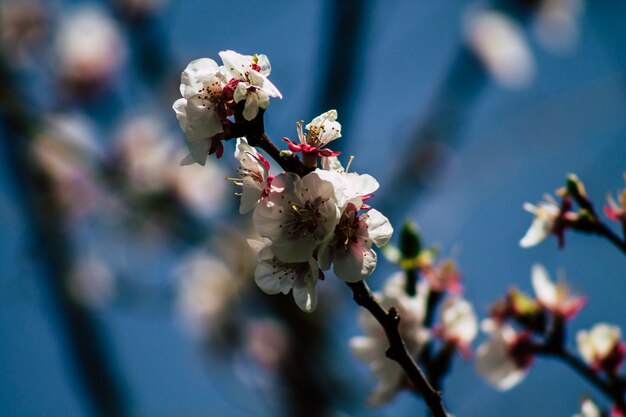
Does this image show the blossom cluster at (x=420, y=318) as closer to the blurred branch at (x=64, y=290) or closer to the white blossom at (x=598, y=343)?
the white blossom at (x=598, y=343)

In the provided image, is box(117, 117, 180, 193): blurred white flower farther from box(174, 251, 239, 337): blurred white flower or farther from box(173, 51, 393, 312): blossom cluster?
box(173, 51, 393, 312): blossom cluster

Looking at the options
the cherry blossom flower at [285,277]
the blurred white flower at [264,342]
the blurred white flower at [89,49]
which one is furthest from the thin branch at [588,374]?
the blurred white flower at [89,49]

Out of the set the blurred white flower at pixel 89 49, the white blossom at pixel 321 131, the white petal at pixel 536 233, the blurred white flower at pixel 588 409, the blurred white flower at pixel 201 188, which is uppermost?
the blurred white flower at pixel 89 49

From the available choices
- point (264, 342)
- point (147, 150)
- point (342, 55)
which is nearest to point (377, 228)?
point (342, 55)

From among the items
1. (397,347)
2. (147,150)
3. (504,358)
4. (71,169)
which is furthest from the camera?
(71,169)

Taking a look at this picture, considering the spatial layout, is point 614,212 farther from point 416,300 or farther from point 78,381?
point 78,381

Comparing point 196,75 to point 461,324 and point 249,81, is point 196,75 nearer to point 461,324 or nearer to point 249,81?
point 249,81

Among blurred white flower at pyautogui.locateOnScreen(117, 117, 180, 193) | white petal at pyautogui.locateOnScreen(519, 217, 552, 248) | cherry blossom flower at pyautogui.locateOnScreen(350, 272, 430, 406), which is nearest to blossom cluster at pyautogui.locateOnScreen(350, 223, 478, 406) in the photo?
cherry blossom flower at pyautogui.locateOnScreen(350, 272, 430, 406)
